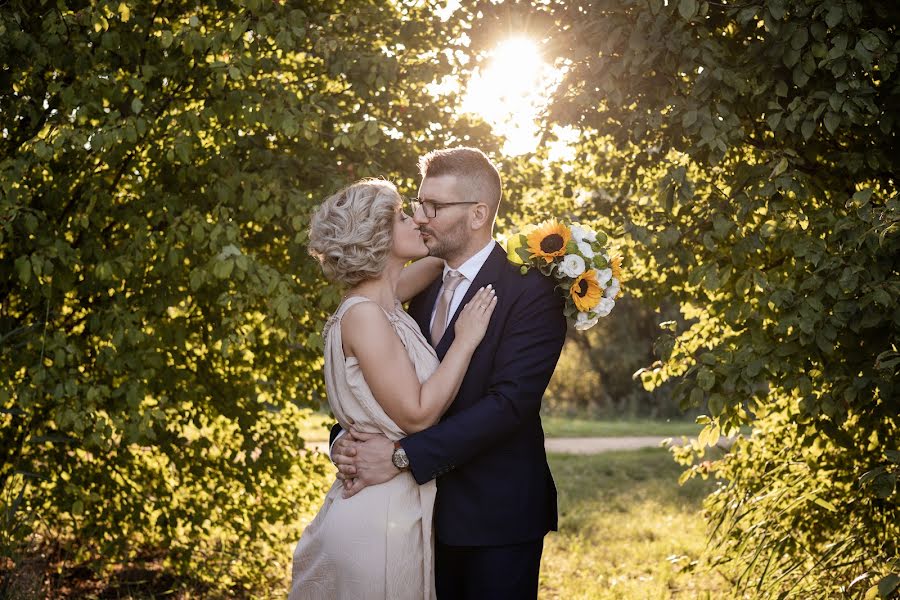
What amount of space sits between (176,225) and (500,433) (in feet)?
8.18

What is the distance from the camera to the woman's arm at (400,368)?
118 inches

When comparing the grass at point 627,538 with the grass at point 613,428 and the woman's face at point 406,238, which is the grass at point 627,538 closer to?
the woman's face at point 406,238

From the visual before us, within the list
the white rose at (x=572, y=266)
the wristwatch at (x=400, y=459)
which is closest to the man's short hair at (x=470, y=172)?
the white rose at (x=572, y=266)

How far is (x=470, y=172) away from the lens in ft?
11.0

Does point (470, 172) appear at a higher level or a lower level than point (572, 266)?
higher

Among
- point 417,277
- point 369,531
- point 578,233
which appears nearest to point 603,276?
point 578,233

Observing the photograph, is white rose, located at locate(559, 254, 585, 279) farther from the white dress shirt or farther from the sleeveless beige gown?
the sleeveless beige gown

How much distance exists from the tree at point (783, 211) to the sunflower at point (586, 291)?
1092 mm

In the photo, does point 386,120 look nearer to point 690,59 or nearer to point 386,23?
point 386,23

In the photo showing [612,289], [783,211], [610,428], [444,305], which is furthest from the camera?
[610,428]

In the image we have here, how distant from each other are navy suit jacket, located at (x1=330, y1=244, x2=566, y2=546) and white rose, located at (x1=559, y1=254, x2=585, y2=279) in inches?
4.5

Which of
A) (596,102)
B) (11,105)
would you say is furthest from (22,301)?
(596,102)

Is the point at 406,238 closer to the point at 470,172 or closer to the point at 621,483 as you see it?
the point at 470,172

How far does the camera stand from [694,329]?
210 inches
